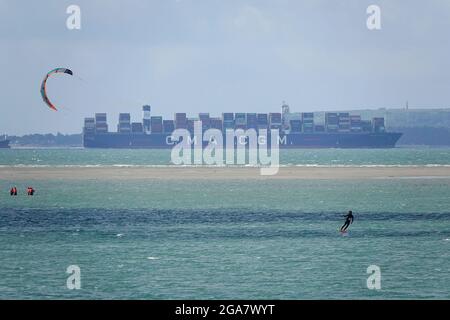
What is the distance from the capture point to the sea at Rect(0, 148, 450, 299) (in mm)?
38000

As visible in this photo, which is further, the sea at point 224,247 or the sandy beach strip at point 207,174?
the sandy beach strip at point 207,174

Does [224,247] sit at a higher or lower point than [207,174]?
higher

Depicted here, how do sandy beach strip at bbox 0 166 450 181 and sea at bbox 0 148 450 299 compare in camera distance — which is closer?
sea at bbox 0 148 450 299

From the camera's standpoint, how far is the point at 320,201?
279ft

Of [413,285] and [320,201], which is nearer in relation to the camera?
[413,285]

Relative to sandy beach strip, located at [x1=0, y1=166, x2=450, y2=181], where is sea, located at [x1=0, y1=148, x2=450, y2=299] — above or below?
above

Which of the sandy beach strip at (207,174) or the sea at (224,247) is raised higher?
the sea at (224,247)

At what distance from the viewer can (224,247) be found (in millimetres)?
49656

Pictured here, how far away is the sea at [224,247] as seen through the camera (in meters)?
38.0

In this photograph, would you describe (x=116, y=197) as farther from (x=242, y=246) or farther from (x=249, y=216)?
(x=242, y=246)
